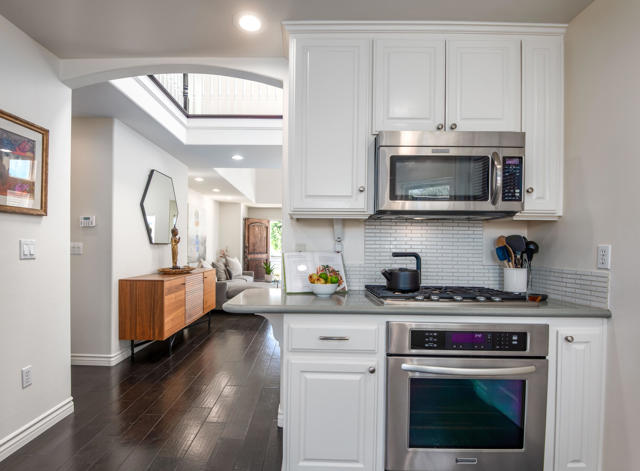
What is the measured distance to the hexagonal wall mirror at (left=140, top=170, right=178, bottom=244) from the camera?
4.00 m

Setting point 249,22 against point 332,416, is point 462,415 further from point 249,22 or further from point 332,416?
point 249,22

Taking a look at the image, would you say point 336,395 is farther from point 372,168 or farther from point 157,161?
point 157,161

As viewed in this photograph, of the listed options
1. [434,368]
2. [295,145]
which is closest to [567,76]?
[295,145]

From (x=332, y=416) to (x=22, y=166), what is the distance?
7.27 ft

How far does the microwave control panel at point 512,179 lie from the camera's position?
6.04ft

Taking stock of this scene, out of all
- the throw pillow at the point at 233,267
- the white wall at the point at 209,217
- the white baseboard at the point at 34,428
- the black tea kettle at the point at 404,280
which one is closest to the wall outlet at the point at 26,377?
the white baseboard at the point at 34,428

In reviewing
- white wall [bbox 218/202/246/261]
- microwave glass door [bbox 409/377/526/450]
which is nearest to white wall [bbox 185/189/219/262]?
white wall [bbox 218/202/246/261]

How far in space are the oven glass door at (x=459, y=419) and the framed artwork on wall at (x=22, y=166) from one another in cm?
223

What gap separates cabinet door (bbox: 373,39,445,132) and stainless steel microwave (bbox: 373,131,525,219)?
0.13 meters

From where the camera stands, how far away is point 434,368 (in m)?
1.59

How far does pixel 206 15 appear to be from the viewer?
73.6 inches

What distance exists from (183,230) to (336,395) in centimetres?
416

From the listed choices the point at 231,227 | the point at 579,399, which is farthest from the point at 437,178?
the point at 231,227

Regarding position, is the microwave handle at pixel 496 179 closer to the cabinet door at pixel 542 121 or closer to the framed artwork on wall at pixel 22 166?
the cabinet door at pixel 542 121
